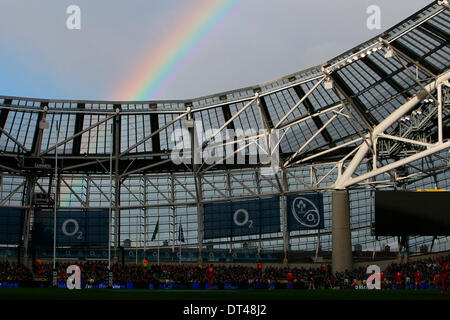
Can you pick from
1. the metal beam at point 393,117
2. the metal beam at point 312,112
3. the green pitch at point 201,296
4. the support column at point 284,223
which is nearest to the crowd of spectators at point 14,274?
the green pitch at point 201,296

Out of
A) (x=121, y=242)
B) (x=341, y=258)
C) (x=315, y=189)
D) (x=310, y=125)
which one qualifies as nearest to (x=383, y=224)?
(x=341, y=258)

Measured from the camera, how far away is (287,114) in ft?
163

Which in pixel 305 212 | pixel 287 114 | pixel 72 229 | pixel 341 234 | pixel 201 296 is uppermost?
pixel 287 114

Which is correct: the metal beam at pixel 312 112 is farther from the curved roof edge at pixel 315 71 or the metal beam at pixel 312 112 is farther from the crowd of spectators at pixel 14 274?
the crowd of spectators at pixel 14 274

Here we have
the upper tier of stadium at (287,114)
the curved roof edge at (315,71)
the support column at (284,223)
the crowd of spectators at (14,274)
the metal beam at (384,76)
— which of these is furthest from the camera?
the support column at (284,223)

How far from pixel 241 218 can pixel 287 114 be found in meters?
15.4

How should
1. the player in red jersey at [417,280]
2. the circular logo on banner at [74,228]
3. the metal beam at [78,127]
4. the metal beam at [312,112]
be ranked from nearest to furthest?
the player in red jersey at [417,280]
the metal beam at [312,112]
the metal beam at [78,127]
the circular logo on banner at [74,228]

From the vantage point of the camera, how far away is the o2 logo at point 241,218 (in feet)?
200

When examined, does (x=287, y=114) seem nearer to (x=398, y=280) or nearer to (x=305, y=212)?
(x=305, y=212)

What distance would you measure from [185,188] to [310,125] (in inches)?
562

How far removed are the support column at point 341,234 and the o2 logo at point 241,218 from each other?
1084 cm

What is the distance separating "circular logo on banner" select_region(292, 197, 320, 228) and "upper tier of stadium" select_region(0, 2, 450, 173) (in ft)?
12.9

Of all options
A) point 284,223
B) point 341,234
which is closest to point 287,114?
point 341,234

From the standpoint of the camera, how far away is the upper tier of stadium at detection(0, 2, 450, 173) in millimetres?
46684
